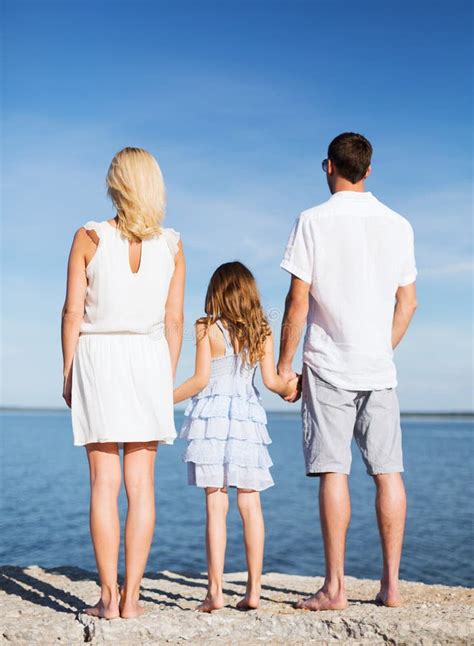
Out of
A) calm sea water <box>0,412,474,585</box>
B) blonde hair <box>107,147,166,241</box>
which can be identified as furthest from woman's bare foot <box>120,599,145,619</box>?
calm sea water <box>0,412,474,585</box>

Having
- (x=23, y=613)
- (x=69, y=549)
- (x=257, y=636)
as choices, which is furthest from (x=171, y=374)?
(x=69, y=549)

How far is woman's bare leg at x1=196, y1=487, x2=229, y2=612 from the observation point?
442 cm

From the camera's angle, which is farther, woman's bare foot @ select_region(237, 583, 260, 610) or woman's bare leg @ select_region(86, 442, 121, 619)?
woman's bare foot @ select_region(237, 583, 260, 610)

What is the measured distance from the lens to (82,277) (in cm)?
397

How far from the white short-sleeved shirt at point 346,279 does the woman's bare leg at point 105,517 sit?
1264 millimetres

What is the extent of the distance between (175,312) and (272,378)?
2.70 ft

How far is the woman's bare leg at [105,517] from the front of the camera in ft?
12.9

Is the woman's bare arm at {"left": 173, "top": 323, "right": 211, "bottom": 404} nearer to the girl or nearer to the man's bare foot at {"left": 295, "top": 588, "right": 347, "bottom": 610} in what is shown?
the girl

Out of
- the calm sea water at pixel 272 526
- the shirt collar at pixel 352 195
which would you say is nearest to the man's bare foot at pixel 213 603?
the shirt collar at pixel 352 195

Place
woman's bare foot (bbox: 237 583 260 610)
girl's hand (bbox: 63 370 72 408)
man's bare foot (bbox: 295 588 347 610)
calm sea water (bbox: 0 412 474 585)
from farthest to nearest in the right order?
calm sea water (bbox: 0 412 474 585)
woman's bare foot (bbox: 237 583 260 610)
man's bare foot (bbox: 295 588 347 610)
girl's hand (bbox: 63 370 72 408)

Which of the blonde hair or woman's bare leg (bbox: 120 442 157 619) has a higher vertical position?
the blonde hair

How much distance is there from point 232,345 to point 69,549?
974cm

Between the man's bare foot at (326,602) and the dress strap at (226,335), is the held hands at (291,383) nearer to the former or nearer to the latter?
the dress strap at (226,335)

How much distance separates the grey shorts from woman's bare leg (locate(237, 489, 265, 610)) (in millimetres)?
516
